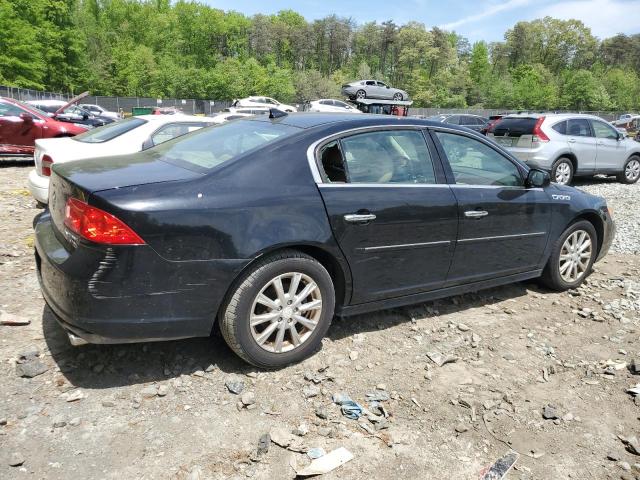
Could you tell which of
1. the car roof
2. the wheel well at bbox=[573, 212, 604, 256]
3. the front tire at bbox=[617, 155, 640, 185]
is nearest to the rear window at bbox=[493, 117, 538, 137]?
the front tire at bbox=[617, 155, 640, 185]

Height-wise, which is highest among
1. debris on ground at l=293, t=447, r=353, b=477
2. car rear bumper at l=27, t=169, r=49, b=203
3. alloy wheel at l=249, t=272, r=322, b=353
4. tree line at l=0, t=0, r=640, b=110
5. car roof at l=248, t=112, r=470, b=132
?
tree line at l=0, t=0, r=640, b=110

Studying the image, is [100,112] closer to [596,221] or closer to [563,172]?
[563,172]

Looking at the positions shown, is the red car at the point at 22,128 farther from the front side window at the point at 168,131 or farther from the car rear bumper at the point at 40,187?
the front side window at the point at 168,131

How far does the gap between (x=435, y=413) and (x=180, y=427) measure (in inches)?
57.0

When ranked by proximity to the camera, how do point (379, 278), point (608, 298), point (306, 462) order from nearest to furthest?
point (306, 462) < point (379, 278) < point (608, 298)

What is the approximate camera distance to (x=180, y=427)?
2.68 meters

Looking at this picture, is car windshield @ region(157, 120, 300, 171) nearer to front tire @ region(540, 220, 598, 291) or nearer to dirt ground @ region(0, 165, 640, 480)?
dirt ground @ region(0, 165, 640, 480)

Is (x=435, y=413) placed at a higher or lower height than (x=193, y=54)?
lower

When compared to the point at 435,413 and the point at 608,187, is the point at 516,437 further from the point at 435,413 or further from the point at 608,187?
the point at 608,187

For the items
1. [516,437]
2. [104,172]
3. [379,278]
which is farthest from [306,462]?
[104,172]

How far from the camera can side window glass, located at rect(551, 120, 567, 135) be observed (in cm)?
1087

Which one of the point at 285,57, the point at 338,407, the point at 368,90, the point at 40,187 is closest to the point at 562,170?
the point at 338,407

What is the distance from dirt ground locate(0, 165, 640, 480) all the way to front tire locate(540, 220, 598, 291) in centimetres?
72

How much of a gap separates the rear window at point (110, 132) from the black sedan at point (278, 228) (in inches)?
119
